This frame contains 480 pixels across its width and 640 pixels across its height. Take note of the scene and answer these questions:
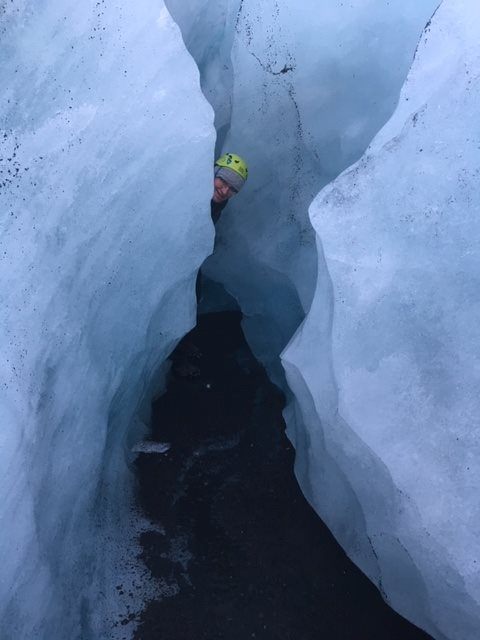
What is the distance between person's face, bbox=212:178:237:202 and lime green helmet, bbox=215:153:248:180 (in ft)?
0.27

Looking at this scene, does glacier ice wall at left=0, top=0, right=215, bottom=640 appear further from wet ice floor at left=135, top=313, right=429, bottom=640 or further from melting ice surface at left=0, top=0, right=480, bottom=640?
wet ice floor at left=135, top=313, right=429, bottom=640

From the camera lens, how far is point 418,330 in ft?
7.34

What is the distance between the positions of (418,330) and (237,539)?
145 cm

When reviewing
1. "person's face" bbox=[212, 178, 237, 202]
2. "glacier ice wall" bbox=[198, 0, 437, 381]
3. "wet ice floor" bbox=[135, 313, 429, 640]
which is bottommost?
"wet ice floor" bbox=[135, 313, 429, 640]

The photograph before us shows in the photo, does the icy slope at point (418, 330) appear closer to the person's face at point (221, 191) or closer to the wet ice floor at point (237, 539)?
the wet ice floor at point (237, 539)

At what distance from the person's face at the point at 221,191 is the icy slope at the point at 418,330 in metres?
1.04

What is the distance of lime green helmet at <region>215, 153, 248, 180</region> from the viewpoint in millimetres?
3393

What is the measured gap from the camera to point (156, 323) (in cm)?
318

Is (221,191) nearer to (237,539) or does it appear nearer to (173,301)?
(173,301)

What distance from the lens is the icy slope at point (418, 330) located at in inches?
83.8

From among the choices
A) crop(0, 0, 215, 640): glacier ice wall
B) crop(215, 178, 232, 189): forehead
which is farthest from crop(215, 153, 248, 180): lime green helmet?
crop(0, 0, 215, 640): glacier ice wall

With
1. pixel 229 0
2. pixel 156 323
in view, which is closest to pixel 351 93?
pixel 229 0

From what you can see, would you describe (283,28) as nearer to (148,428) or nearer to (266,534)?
(148,428)

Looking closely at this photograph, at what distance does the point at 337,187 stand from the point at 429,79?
51 centimetres
